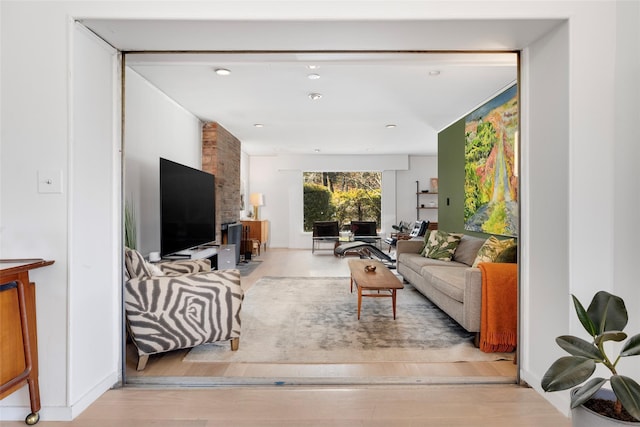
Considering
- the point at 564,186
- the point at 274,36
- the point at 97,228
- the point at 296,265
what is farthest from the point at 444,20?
the point at 296,265

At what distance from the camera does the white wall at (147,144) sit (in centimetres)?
385

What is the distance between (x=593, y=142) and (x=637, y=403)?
1.27 m

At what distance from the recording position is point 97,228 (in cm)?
215

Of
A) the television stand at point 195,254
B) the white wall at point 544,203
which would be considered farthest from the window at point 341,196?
the white wall at point 544,203

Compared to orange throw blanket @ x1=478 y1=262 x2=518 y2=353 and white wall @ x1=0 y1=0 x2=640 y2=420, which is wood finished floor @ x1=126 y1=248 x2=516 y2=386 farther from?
white wall @ x1=0 y1=0 x2=640 y2=420

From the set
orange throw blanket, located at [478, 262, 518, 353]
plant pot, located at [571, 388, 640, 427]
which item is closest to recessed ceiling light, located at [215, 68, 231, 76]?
orange throw blanket, located at [478, 262, 518, 353]

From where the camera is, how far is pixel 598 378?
49.9 inches

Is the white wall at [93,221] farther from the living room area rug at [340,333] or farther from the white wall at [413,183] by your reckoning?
the white wall at [413,183]

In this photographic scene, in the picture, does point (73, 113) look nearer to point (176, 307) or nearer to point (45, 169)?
point (45, 169)

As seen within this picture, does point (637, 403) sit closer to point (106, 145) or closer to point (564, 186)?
point (564, 186)

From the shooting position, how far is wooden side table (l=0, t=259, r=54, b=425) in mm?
1712

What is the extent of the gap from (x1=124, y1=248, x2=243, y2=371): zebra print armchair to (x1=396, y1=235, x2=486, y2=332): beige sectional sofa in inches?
69.4

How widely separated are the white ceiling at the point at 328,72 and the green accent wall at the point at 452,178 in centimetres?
23

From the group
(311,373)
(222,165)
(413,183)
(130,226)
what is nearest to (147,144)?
(130,226)
